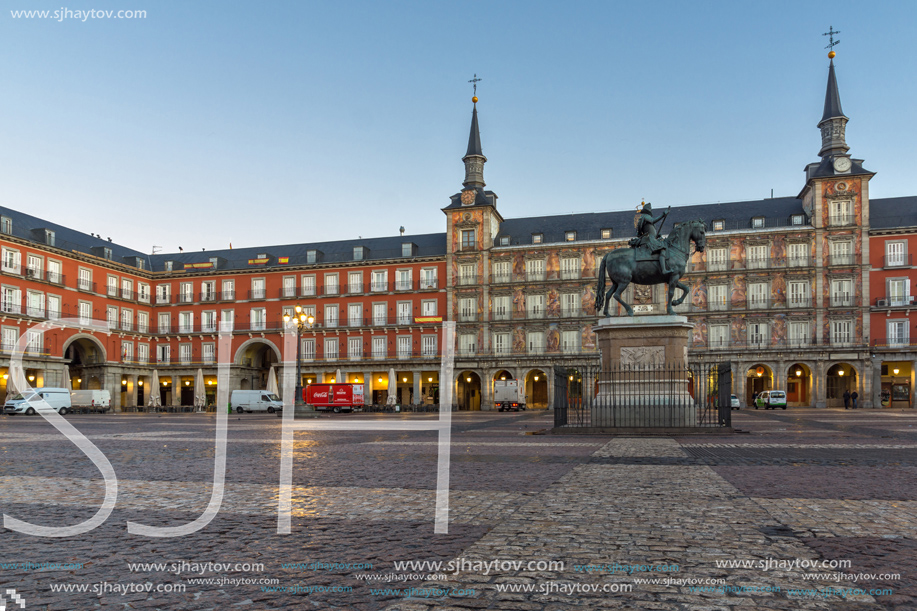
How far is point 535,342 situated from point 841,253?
23.7 meters

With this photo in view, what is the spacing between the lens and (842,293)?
4847 centimetres

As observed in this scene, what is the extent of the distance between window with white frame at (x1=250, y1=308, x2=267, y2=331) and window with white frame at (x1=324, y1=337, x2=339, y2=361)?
5985 mm

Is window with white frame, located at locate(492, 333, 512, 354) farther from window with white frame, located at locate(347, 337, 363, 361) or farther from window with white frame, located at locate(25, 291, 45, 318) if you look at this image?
window with white frame, located at locate(25, 291, 45, 318)

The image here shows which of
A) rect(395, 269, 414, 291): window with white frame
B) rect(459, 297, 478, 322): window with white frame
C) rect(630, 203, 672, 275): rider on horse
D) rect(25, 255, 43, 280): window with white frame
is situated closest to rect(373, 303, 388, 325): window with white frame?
rect(395, 269, 414, 291): window with white frame

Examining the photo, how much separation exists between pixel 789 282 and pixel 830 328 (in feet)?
14.4

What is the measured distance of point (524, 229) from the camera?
191ft

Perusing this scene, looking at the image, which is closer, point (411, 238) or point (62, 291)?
point (62, 291)

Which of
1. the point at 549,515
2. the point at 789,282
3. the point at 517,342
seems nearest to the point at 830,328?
the point at 789,282

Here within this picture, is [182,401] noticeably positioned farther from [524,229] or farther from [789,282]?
[789,282]

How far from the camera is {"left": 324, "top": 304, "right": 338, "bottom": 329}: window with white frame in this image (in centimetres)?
5753

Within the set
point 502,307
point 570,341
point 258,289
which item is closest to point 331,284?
point 258,289

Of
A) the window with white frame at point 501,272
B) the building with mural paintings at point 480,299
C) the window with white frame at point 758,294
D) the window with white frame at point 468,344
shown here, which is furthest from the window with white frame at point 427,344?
the window with white frame at point 758,294

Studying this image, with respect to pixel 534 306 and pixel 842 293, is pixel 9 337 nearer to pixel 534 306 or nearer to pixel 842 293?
pixel 534 306

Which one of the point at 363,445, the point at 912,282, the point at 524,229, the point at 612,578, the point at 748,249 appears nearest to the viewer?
the point at 612,578
